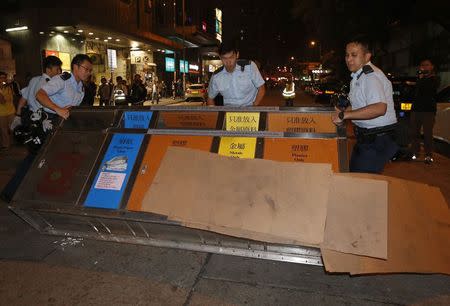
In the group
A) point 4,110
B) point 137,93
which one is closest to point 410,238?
point 4,110

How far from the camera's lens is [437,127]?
8.70 m

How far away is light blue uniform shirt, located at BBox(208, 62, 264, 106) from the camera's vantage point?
456 centimetres

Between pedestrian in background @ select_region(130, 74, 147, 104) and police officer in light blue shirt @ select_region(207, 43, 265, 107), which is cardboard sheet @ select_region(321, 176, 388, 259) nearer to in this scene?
police officer in light blue shirt @ select_region(207, 43, 265, 107)

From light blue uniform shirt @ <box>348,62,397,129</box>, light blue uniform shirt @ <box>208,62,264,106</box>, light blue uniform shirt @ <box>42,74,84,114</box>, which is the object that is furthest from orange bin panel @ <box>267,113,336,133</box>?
light blue uniform shirt @ <box>42,74,84,114</box>

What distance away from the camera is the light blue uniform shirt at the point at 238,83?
456cm

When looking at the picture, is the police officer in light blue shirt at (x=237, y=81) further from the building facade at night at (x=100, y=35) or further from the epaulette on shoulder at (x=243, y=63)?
the building facade at night at (x=100, y=35)

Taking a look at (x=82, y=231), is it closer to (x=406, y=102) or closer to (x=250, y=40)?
(x=406, y=102)

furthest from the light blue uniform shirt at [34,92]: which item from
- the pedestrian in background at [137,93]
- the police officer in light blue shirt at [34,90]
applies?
the pedestrian in background at [137,93]

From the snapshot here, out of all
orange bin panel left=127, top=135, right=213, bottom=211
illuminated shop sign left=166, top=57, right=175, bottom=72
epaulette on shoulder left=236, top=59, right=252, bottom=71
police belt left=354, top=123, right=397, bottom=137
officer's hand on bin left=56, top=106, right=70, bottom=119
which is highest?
illuminated shop sign left=166, top=57, right=175, bottom=72

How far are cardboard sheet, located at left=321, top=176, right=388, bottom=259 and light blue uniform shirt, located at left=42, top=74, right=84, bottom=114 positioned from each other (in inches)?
124

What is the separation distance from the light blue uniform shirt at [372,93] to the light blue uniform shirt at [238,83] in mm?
1344

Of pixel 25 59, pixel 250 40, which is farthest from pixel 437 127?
pixel 250 40

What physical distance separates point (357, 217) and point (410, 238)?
0.43 m

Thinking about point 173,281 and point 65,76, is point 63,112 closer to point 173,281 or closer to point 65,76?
point 65,76
